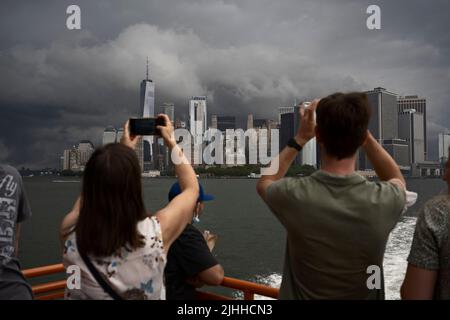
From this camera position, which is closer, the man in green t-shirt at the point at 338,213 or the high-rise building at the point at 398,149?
the man in green t-shirt at the point at 338,213

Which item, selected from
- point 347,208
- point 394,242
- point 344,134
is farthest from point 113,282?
point 394,242

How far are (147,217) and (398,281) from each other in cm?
1768

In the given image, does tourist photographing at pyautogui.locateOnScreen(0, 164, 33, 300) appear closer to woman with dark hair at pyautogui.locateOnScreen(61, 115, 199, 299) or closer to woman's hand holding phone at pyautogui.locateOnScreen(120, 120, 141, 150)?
woman with dark hair at pyautogui.locateOnScreen(61, 115, 199, 299)

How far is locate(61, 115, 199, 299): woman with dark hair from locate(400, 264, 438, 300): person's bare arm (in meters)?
1.11

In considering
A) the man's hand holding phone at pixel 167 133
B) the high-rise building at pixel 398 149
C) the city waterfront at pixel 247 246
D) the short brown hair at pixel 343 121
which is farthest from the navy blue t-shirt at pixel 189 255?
the high-rise building at pixel 398 149

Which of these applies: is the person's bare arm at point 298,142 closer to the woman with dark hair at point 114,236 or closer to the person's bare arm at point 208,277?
the woman with dark hair at point 114,236

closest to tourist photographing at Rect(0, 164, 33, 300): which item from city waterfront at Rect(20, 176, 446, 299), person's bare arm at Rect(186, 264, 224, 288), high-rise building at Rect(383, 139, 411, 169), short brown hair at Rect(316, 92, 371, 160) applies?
person's bare arm at Rect(186, 264, 224, 288)

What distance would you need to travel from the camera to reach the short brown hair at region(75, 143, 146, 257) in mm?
1890

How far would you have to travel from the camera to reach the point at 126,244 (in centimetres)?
194

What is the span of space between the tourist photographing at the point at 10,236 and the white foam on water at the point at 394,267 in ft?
36.1

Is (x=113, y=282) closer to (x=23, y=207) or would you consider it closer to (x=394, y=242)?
(x=23, y=207)

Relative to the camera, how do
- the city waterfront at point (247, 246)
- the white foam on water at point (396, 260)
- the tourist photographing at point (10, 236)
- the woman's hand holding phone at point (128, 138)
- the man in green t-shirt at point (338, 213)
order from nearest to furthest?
the man in green t-shirt at point (338, 213) < the tourist photographing at point (10, 236) < the woman's hand holding phone at point (128, 138) < the white foam on water at point (396, 260) < the city waterfront at point (247, 246)

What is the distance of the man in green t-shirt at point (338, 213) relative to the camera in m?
2.00
